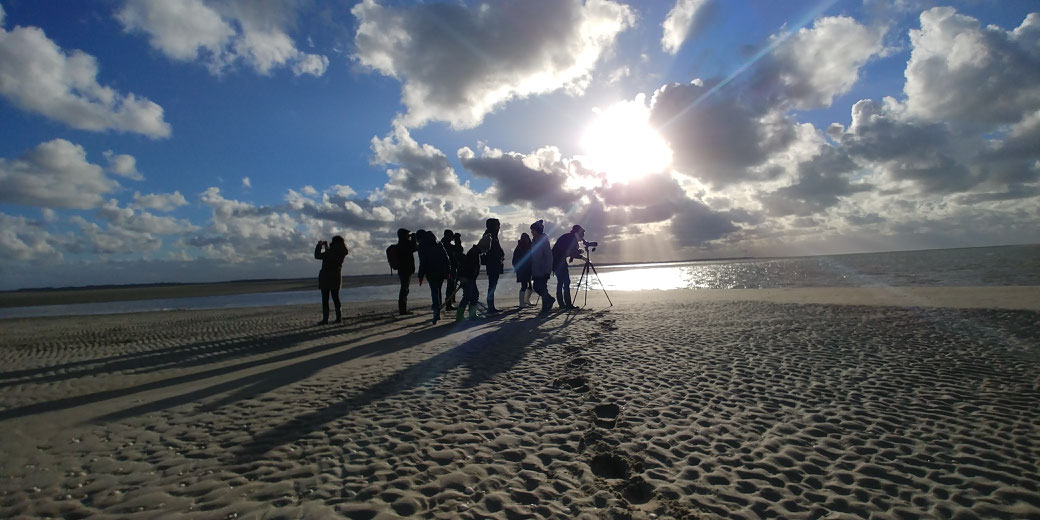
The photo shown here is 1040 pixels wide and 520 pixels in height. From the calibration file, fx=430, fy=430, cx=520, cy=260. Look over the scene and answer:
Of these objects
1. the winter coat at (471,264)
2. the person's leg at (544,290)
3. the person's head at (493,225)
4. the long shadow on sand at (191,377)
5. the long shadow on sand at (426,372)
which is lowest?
the long shadow on sand at (426,372)

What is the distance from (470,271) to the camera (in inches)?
541

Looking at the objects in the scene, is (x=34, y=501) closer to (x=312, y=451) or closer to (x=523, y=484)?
(x=312, y=451)

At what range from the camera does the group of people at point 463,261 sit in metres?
13.1

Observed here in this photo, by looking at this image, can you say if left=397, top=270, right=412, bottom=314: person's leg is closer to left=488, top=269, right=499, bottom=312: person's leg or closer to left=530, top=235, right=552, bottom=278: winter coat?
left=488, top=269, right=499, bottom=312: person's leg

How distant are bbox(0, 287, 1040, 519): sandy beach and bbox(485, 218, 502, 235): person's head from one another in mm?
4615

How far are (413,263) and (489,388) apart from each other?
8.90m

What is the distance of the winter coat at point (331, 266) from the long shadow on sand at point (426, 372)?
5289 mm

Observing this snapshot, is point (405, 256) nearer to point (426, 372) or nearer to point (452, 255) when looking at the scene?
point (452, 255)

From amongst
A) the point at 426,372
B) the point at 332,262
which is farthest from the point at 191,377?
the point at 332,262

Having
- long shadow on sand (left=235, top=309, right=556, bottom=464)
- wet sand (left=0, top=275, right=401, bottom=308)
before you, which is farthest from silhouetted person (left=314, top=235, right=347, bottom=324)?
wet sand (left=0, top=275, right=401, bottom=308)

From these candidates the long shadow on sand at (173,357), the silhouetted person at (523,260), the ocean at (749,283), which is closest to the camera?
the long shadow on sand at (173,357)

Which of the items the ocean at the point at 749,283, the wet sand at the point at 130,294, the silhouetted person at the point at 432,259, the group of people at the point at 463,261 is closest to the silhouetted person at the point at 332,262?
the group of people at the point at 463,261

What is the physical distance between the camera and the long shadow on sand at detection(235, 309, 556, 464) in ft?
15.4

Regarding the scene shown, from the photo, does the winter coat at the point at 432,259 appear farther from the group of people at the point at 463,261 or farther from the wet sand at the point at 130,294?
the wet sand at the point at 130,294
